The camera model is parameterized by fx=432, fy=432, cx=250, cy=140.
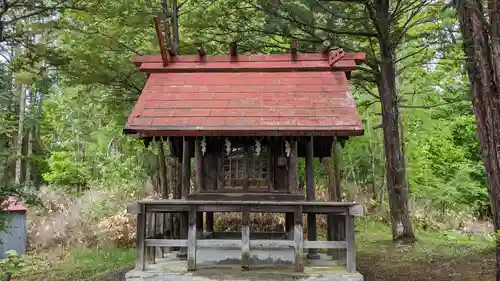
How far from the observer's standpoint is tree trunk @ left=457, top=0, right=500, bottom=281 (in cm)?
599

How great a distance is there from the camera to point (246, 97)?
8117 millimetres

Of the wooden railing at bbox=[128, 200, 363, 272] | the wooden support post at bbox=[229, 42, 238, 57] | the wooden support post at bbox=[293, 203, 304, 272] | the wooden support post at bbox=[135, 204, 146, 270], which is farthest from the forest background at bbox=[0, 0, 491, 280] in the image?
the wooden support post at bbox=[293, 203, 304, 272]

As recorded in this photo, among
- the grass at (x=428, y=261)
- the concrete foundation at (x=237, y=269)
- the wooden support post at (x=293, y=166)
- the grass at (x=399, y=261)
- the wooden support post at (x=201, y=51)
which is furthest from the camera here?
the wooden support post at (x=201, y=51)

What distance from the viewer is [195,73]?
8.91m

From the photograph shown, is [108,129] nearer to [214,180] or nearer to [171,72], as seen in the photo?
[171,72]

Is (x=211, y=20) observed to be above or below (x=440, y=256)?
above

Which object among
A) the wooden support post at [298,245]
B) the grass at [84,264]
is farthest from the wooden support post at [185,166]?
the grass at [84,264]

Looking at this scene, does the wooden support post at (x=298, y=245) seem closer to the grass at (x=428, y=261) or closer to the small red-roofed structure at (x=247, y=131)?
the small red-roofed structure at (x=247, y=131)

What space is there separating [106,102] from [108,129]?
728 cm

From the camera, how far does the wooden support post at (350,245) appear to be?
7.21 m

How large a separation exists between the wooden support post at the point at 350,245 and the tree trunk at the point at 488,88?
2.09 m

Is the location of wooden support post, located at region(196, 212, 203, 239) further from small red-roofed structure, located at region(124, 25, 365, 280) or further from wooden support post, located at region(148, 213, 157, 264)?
wooden support post, located at region(148, 213, 157, 264)

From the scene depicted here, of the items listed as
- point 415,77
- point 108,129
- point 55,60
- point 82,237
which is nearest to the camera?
point 55,60


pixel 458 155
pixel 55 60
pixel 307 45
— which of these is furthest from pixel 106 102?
pixel 458 155
